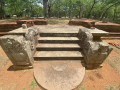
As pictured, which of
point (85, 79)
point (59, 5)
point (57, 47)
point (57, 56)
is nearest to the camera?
point (85, 79)

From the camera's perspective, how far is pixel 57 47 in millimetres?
3232

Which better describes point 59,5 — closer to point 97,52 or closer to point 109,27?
point 109,27

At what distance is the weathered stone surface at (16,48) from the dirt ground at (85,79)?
50 cm

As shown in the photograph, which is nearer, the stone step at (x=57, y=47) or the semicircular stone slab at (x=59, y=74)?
the semicircular stone slab at (x=59, y=74)

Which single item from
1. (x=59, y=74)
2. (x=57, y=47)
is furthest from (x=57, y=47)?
(x=59, y=74)

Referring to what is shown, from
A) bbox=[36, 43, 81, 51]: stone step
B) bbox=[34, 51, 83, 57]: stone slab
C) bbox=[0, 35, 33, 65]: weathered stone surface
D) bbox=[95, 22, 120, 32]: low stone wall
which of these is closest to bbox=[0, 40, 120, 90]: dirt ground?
bbox=[0, 35, 33, 65]: weathered stone surface

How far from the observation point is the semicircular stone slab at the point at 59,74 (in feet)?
6.93

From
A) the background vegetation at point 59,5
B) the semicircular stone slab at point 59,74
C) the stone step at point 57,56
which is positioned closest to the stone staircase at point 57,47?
the stone step at point 57,56

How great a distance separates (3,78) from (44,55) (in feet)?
4.95

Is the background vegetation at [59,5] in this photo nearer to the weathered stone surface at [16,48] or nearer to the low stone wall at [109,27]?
the low stone wall at [109,27]

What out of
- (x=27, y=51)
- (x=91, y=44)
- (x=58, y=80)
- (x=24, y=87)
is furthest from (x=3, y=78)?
(x=91, y=44)

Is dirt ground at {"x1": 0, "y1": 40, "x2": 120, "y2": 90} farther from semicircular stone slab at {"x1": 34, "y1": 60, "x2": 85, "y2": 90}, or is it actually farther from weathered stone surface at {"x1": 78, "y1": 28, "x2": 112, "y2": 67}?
weathered stone surface at {"x1": 78, "y1": 28, "x2": 112, "y2": 67}

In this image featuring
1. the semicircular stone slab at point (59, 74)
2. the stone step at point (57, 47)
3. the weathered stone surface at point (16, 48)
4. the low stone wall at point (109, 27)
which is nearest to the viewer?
the semicircular stone slab at point (59, 74)

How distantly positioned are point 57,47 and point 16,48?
61.1 inches
